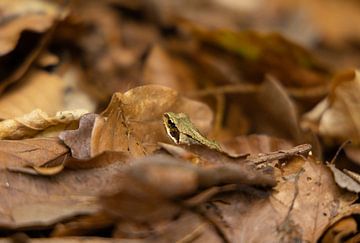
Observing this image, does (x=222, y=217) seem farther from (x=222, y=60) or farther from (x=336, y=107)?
(x=222, y=60)

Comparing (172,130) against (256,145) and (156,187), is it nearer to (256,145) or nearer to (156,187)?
(256,145)

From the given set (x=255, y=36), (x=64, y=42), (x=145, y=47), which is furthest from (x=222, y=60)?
(x=64, y=42)

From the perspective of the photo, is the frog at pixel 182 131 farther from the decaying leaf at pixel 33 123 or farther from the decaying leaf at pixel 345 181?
the decaying leaf at pixel 345 181

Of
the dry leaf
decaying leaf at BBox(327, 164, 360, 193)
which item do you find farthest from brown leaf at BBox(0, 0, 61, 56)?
decaying leaf at BBox(327, 164, 360, 193)

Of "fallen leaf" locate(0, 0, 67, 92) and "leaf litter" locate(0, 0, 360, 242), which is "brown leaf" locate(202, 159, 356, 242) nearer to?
"leaf litter" locate(0, 0, 360, 242)

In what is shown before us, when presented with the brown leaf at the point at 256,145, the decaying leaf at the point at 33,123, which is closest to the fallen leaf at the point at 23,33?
the decaying leaf at the point at 33,123

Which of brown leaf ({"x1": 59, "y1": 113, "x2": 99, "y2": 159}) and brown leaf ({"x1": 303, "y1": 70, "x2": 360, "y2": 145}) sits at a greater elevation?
brown leaf ({"x1": 303, "y1": 70, "x2": 360, "y2": 145})

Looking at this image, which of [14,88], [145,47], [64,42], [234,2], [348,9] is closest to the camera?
[14,88]

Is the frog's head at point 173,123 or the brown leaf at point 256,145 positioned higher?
the frog's head at point 173,123
